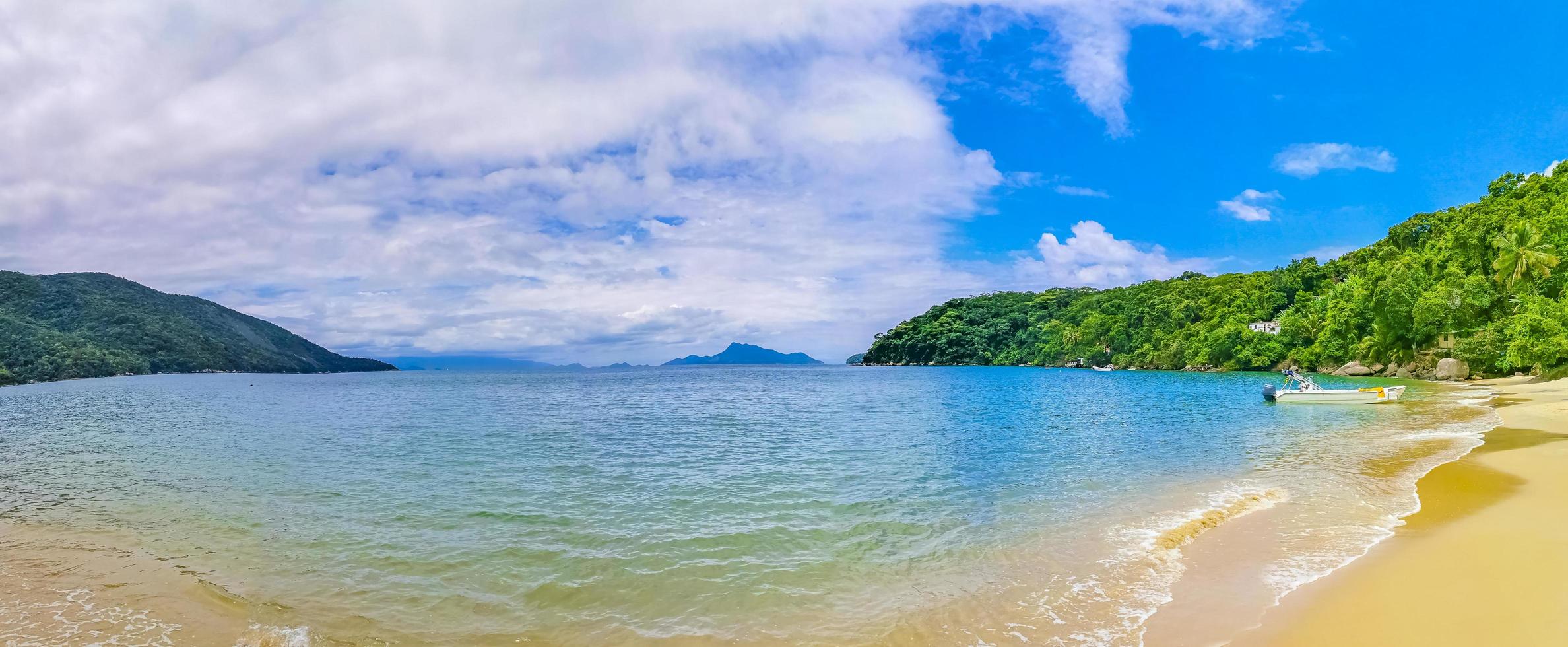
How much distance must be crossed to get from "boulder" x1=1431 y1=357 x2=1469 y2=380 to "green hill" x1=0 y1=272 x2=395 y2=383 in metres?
176

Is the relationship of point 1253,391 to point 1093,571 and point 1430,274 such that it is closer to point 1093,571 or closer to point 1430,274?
point 1430,274

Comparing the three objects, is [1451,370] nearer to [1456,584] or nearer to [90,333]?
[1456,584]

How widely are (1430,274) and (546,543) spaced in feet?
292

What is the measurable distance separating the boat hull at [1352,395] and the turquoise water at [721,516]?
6.13 meters

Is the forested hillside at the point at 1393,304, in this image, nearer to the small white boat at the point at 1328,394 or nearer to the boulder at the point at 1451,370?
the boulder at the point at 1451,370

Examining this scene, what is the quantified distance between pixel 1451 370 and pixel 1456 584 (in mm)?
68241

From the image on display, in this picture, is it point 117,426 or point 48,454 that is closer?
point 48,454

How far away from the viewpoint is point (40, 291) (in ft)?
542

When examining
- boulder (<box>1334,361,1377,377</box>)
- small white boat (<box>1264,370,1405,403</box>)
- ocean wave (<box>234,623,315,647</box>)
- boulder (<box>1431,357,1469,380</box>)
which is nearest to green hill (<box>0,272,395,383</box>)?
ocean wave (<box>234,623,315,647</box>)

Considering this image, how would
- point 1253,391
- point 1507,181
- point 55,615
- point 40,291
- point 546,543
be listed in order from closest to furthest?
point 55,615 → point 546,543 → point 1253,391 → point 1507,181 → point 40,291

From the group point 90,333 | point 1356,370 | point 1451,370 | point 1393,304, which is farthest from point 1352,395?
point 90,333

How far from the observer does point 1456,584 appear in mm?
7930

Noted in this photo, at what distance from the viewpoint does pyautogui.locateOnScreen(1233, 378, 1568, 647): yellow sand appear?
6.63 m

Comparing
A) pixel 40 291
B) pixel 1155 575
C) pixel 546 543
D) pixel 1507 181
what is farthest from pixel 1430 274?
pixel 40 291
